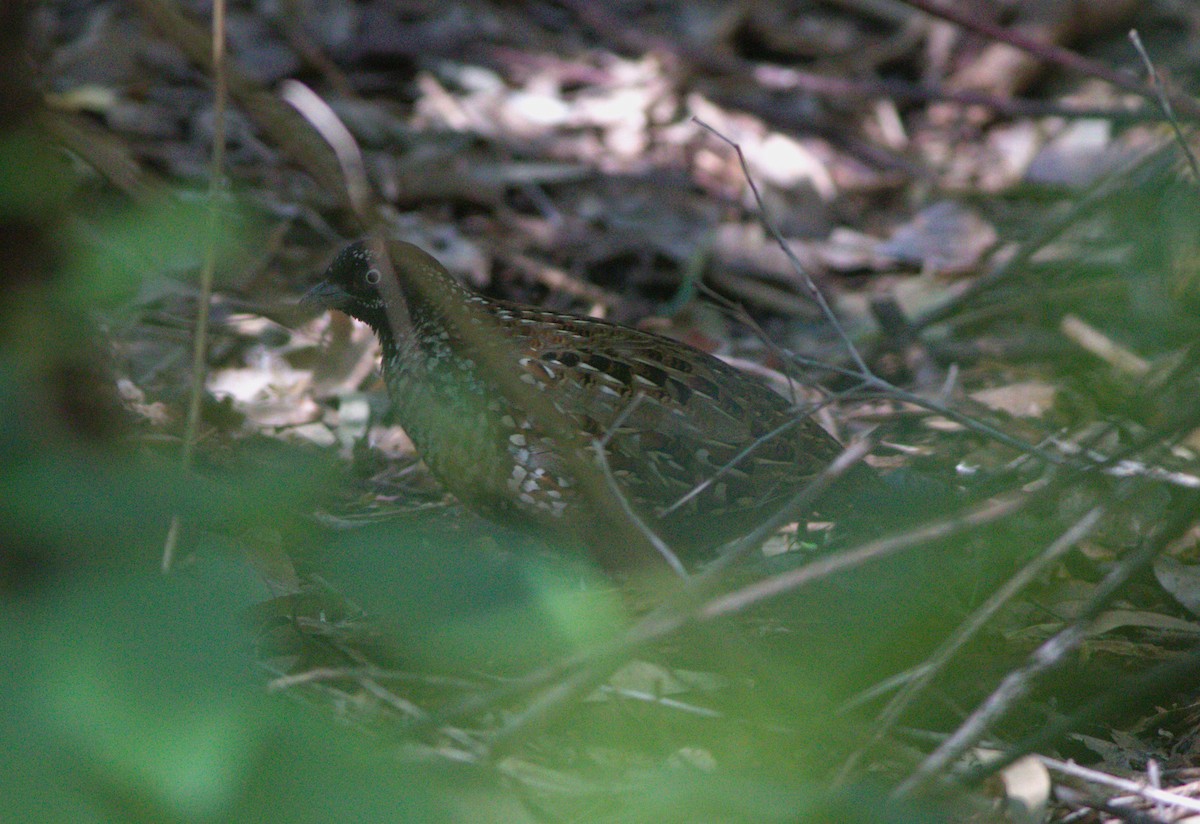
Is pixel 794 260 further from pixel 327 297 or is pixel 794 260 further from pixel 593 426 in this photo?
pixel 327 297

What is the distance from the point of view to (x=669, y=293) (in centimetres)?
641

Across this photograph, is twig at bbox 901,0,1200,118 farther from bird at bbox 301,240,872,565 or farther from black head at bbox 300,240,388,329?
black head at bbox 300,240,388,329

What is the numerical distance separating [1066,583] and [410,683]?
2.19m

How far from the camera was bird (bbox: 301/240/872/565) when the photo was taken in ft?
12.3

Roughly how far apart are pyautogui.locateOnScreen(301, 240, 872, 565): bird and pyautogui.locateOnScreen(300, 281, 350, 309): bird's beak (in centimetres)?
28

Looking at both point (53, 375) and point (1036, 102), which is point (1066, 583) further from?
point (1036, 102)

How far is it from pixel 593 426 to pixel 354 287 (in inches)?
43.9

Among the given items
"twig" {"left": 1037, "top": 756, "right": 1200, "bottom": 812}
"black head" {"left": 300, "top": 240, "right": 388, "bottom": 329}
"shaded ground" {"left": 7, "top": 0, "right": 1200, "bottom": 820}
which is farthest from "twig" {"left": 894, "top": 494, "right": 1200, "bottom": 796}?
"black head" {"left": 300, "top": 240, "right": 388, "bottom": 329}

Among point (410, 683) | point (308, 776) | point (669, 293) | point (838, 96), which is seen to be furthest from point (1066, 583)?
point (838, 96)

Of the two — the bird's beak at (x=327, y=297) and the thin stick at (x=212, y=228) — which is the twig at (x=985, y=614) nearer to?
the thin stick at (x=212, y=228)

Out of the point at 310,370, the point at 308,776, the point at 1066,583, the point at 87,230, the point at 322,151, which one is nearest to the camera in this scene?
the point at 308,776

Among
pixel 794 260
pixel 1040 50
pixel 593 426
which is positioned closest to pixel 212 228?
pixel 794 260

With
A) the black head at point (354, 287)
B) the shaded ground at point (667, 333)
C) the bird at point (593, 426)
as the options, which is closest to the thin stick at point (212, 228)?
the shaded ground at point (667, 333)

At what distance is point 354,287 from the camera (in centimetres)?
432
